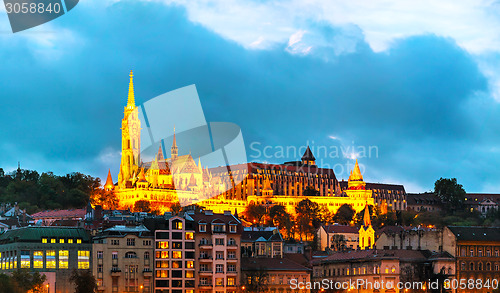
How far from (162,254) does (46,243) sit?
1368cm

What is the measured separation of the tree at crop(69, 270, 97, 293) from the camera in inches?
4572

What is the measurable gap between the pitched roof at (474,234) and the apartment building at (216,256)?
2959 cm

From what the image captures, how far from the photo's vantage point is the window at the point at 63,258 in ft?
409

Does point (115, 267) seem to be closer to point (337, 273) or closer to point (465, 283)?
point (337, 273)

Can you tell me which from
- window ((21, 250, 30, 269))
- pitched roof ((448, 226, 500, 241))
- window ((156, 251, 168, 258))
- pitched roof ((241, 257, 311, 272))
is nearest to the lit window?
window ((156, 251, 168, 258))

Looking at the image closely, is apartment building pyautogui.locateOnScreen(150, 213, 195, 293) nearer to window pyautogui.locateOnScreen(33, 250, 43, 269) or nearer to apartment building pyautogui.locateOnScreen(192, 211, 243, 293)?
apartment building pyautogui.locateOnScreen(192, 211, 243, 293)

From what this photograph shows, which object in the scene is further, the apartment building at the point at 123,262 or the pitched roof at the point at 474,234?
the pitched roof at the point at 474,234

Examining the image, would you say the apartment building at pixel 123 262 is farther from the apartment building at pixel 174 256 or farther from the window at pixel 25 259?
the window at pixel 25 259

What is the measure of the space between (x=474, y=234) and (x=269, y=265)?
28049 mm

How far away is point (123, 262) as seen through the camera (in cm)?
12662

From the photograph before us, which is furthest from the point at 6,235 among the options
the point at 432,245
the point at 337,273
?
the point at 432,245

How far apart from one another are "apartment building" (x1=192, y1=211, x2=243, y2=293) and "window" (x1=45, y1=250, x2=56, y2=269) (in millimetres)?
17102

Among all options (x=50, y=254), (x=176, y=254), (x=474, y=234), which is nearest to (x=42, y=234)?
(x=50, y=254)

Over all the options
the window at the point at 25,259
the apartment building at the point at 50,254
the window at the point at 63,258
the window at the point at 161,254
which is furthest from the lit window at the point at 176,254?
the window at the point at 25,259
